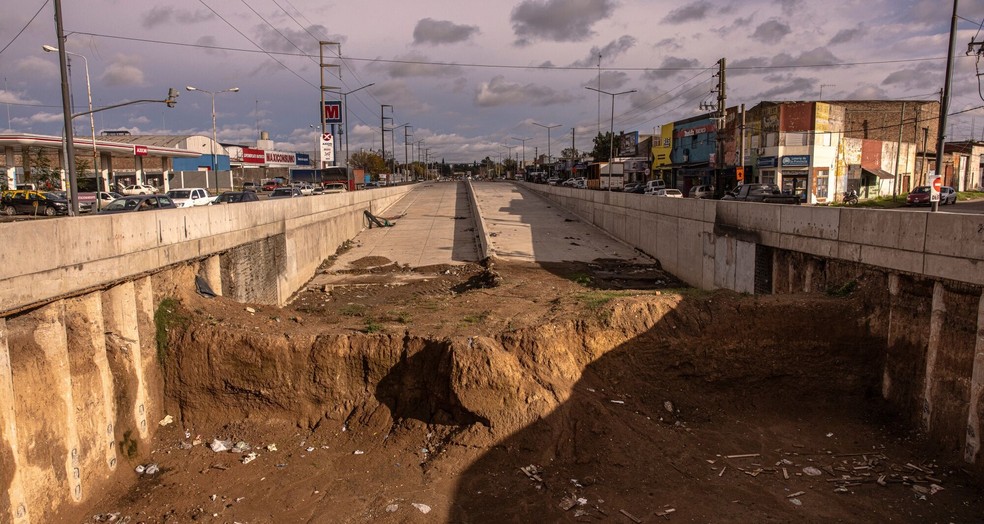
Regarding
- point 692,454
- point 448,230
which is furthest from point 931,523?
point 448,230

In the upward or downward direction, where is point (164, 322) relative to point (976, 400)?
upward

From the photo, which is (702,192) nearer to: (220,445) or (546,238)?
(546,238)

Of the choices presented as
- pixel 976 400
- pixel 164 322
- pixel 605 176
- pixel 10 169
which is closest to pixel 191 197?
pixel 10 169

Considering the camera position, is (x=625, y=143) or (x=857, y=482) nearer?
(x=857, y=482)

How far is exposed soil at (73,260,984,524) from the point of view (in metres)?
8.02

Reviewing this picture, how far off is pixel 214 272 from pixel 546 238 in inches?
854

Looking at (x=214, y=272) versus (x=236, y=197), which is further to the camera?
(x=236, y=197)

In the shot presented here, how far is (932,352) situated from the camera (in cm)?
942

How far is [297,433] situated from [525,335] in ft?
12.7

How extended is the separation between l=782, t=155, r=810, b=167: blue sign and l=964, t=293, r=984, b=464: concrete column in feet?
144

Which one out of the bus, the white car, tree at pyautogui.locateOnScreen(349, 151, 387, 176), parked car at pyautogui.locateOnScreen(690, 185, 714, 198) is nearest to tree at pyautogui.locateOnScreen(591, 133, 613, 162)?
the bus

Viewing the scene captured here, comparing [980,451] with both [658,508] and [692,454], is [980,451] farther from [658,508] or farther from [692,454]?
[658,508]

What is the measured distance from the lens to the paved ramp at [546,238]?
2827 cm

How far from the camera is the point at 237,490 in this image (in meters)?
8.35
